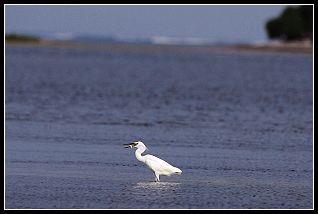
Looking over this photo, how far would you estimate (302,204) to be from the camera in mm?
13531

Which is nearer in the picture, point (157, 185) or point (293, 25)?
point (157, 185)

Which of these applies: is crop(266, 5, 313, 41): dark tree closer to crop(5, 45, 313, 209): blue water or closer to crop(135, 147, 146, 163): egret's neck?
crop(5, 45, 313, 209): blue water

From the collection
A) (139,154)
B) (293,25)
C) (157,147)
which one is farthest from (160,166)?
(293,25)

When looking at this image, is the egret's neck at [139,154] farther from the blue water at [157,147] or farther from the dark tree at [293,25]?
the dark tree at [293,25]

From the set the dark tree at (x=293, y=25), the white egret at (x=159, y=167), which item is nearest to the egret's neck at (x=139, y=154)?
the white egret at (x=159, y=167)

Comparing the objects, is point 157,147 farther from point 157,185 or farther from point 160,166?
point 157,185

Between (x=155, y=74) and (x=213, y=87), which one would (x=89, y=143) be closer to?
(x=213, y=87)

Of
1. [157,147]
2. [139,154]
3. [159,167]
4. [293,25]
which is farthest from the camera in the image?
[293,25]

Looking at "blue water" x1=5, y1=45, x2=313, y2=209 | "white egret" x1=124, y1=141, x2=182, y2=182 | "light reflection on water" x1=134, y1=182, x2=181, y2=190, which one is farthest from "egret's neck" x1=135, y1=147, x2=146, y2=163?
"light reflection on water" x1=134, y1=182, x2=181, y2=190

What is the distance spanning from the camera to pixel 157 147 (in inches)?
724

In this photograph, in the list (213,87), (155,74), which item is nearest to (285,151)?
(213,87)

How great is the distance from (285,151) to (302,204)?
4943 millimetres

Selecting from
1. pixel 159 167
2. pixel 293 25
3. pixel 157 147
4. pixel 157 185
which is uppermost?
pixel 293 25

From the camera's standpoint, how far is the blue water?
1373 cm
